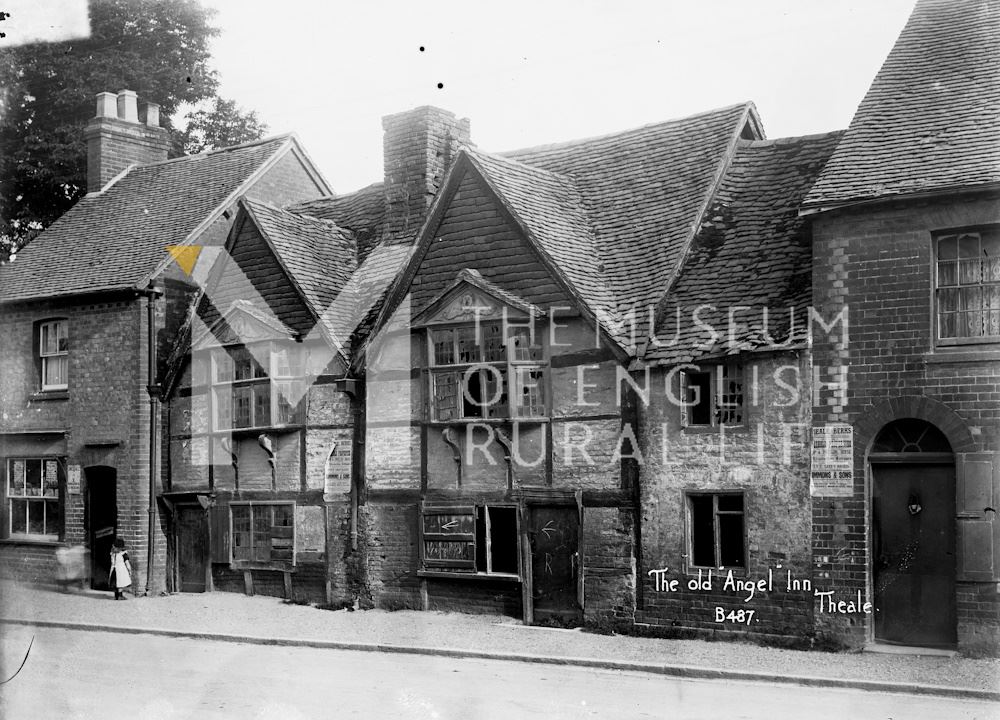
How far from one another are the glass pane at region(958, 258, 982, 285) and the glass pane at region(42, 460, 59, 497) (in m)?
18.6

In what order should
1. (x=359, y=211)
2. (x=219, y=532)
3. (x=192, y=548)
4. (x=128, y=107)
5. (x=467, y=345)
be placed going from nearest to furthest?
(x=467, y=345)
(x=219, y=532)
(x=192, y=548)
(x=359, y=211)
(x=128, y=107)

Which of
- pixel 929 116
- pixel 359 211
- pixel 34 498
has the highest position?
pixel 359 211

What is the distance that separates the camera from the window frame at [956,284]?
13984mm

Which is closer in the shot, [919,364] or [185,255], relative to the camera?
[919,364]

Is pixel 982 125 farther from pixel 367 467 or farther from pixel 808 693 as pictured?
pixel 367 467

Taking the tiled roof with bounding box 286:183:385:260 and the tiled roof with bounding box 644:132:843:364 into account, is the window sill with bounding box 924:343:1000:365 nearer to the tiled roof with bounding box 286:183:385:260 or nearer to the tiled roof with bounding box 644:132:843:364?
the tiled roof with bounding box 644:132:843:364

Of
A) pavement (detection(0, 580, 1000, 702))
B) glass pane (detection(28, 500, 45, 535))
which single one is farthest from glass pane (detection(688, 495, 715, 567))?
glass pane (detection(28, 500, 45, 535))

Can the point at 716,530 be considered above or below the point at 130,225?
below

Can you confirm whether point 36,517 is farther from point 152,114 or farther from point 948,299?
point 948,299

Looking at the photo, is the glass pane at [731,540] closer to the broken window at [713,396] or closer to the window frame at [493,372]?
the broken window at [713,396]

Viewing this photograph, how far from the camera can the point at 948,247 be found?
14.3 meters

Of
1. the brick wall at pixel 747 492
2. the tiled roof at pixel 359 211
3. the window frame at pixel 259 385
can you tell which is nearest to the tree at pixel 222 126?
the tiled roof at pixel 359 211

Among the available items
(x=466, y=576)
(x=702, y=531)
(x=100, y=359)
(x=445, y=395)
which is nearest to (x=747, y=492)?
(x=702, y=531)

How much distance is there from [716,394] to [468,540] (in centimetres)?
499
